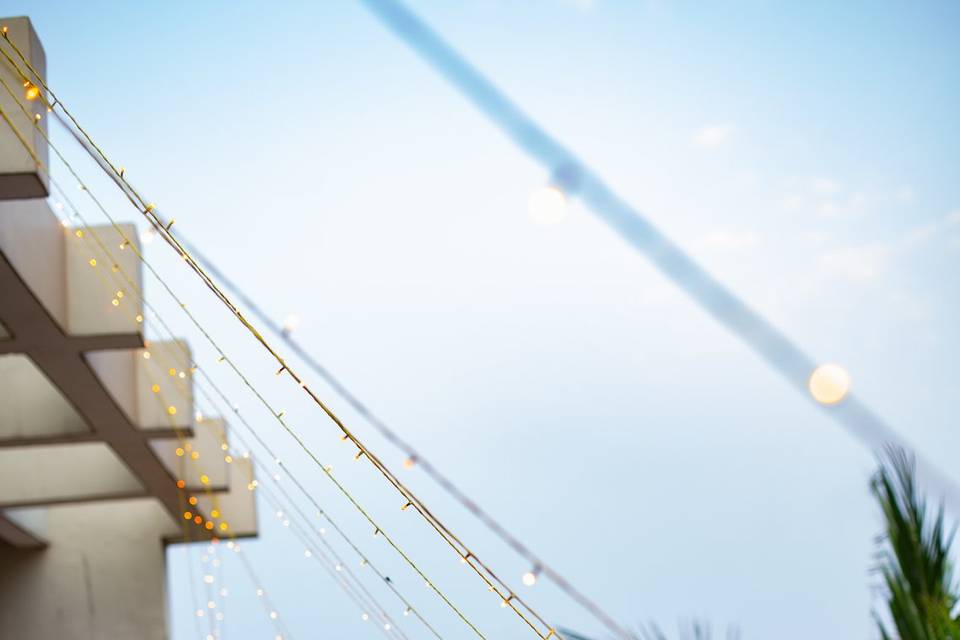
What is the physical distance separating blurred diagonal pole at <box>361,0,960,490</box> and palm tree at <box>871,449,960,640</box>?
66.7 inches

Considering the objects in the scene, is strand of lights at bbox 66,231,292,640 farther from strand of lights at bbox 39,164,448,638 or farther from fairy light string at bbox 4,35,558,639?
fairy light string at bbox 4,35,558,639

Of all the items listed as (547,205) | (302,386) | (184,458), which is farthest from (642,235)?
(184,458)

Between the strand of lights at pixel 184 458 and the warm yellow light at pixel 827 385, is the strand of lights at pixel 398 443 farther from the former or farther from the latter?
the warm yellow light at pixel 827 385

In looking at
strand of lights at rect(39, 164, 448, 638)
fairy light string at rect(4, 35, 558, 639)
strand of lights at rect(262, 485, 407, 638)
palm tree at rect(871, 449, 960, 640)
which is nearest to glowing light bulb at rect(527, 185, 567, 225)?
fairy light string at rect(4, 35, 558, 639)

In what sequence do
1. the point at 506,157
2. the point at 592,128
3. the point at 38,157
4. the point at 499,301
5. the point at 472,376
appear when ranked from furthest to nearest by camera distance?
1. the point at 472,376
2. the point at 499,301
3. the point at 506,157
4. the point at 592,128
5. the point at 38,157

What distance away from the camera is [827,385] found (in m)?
1.81

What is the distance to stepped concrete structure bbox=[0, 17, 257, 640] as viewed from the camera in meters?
4.44

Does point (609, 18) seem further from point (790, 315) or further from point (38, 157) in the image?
point (38, 157)

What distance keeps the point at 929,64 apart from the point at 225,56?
585cm

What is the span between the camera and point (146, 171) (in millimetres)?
13016

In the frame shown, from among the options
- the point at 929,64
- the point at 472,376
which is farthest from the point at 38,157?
the point at 472,376

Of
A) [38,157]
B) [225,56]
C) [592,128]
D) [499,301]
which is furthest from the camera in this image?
[499,301]

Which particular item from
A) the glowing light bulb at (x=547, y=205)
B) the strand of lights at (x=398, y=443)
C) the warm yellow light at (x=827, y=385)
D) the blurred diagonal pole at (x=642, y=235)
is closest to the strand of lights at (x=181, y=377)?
the strand of lights at (x=398, y=443)

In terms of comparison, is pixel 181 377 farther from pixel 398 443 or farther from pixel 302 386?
pixel 302 386
